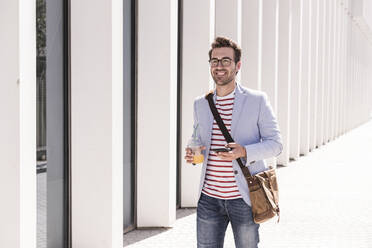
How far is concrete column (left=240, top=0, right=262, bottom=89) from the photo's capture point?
48.3 ft

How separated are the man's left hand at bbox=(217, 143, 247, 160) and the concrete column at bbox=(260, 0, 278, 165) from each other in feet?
42.5

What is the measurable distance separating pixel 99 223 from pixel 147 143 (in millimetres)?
1966

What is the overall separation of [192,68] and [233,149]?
6760 millimetres

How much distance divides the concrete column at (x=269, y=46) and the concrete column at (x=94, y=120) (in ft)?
32.7

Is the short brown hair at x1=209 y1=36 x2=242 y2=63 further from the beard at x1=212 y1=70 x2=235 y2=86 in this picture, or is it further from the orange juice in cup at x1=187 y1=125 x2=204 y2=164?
the orange juice in cup at x1=187 y1=125 x2=204 y2=164

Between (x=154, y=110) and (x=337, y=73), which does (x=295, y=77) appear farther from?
(x=337, y=73)

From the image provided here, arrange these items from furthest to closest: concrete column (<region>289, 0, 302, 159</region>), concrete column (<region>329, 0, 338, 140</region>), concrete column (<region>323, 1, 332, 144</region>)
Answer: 1. concrete column (<region>329, 0, 338, 140</region>)
2. concrete column (<region>323, 1, 332, 144</region>)
3. concrete column (<region>289, 0, 302, 159</region>)

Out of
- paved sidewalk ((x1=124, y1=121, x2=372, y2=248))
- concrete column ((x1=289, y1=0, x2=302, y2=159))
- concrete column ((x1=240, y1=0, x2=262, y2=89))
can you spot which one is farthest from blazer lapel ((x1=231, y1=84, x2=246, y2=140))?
concrete column ((x1=289, y1=0, x2=302, y2=159))

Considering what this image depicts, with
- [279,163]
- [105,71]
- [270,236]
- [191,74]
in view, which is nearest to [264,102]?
[105,71]

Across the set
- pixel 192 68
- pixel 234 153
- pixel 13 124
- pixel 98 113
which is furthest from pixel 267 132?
pixel 192 68

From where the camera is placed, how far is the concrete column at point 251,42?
48.3 ft

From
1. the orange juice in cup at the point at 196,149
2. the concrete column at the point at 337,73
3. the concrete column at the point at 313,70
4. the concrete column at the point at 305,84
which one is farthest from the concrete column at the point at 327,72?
the orange juice in cup at the point at 196,149

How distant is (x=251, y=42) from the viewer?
14.8 meters

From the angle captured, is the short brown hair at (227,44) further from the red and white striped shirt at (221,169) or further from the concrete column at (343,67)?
the concrete column at (343,67)
